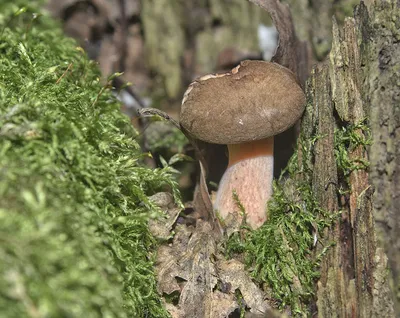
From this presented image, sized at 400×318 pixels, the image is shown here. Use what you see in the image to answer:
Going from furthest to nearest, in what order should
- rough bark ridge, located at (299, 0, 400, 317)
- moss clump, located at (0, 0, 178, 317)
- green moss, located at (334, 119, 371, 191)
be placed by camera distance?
green moss, located at (334, 119, 371, 191)
rough bark ridge, located at (299, 0, 400, 317)
moss clump, located at (0, 0, 178, 317)

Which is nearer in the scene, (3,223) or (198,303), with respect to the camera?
(3,223)

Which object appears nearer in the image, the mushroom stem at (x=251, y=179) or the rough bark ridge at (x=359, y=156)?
the rough bark ridge at (x=359, y=156)

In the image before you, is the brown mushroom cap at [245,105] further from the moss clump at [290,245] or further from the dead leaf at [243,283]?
the dead leaf at [243,283]

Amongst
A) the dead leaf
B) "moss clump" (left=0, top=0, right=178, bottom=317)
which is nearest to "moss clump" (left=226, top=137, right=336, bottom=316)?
the dead leaf

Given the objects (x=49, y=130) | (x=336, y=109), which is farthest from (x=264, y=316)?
(x=49, y=130)

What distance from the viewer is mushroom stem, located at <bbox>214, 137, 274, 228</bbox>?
2701 mm

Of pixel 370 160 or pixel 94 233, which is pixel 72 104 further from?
pixel 370 160

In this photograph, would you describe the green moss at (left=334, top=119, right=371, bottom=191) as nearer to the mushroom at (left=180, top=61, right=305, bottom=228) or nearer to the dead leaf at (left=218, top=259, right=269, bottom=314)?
the mushroom at (left=180, top=61, right=305, bottom=228)

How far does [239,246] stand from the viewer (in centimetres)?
248

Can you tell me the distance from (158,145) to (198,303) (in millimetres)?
1588

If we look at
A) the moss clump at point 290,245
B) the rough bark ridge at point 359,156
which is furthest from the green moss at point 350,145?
the moss clump at point 290,245

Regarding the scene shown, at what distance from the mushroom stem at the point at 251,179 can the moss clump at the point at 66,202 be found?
39 cm

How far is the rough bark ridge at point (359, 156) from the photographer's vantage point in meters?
2.28

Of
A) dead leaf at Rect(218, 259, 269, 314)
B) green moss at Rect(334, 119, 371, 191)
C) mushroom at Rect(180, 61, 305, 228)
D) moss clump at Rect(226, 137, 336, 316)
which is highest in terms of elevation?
mushroom at Rect(180, 61, 305, 228)
